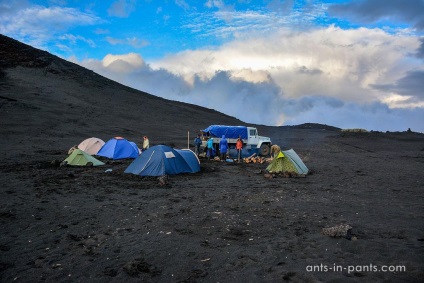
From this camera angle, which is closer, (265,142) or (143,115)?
(265,142)

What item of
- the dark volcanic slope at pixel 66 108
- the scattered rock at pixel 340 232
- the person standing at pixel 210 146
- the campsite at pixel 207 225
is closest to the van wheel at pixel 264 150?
the person standing at pixel 210 146

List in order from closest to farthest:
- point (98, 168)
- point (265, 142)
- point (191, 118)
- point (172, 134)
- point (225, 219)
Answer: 1. point (225, 219)
2. point (98, 168)
3. point (265, 142)
4. point (172, 134)
5. point (191, 118)

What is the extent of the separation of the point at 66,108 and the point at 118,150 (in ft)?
107

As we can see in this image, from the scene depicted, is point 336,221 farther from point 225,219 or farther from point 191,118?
point 191,118

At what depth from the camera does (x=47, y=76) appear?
213 feet

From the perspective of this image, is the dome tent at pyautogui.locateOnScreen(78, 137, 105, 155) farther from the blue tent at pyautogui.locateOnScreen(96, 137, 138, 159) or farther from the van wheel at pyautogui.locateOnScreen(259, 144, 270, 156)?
the van wheel at pyautogui.locateOnScreen(259, 144, 270, 156)

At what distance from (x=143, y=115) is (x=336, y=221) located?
5166cm

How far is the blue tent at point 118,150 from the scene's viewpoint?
66.7ft

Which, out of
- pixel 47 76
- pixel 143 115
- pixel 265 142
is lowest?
pixel 265 142

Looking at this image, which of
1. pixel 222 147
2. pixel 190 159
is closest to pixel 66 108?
pixel 222 147

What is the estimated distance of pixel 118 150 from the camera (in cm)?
2041

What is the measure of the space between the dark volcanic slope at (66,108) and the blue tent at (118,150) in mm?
7495

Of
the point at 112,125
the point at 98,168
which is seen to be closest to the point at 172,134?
the point at 112,125

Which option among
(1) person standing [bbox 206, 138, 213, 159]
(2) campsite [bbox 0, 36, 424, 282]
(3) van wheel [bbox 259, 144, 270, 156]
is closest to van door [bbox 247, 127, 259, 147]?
(3) van wheel [bbox 259, 144, 270, 156]
